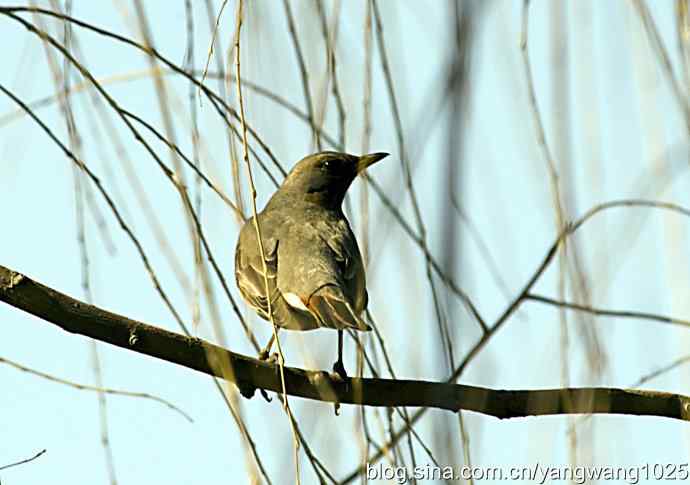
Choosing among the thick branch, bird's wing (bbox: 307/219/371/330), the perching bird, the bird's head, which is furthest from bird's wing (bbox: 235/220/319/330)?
the thick branch

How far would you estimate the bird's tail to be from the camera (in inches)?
151

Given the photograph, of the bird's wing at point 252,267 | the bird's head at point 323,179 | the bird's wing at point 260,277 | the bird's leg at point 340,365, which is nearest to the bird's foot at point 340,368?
the bird's leg at point 340,365

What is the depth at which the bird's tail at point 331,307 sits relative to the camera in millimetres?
3828

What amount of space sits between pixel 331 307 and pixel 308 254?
0.88 meters

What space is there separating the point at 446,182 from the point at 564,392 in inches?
30.8

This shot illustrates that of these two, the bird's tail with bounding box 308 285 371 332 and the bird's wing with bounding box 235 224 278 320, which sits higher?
the bird's wing with bounding box 235 224 278 320

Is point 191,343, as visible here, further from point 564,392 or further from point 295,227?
point 295,227

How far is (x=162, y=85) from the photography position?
89.3 inches

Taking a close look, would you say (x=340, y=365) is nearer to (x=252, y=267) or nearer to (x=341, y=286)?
(x=341, y=286)

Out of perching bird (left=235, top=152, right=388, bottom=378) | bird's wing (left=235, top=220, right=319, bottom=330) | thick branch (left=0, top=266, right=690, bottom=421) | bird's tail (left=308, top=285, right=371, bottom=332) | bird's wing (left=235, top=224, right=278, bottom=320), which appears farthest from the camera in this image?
bird's wing (left=235, top=224, right=278, bottom=320)

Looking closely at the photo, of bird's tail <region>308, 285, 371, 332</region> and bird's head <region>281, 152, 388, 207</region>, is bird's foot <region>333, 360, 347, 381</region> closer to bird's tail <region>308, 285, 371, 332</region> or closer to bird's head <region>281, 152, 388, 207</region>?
bird's tail <region>308, 285, 371, 332</region>

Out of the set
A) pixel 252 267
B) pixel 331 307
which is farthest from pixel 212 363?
pixel 252 267

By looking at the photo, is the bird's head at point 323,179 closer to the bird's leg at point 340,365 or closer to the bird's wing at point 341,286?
the bird's wing at point 341,286

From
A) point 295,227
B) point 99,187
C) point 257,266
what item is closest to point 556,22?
point 99,187
